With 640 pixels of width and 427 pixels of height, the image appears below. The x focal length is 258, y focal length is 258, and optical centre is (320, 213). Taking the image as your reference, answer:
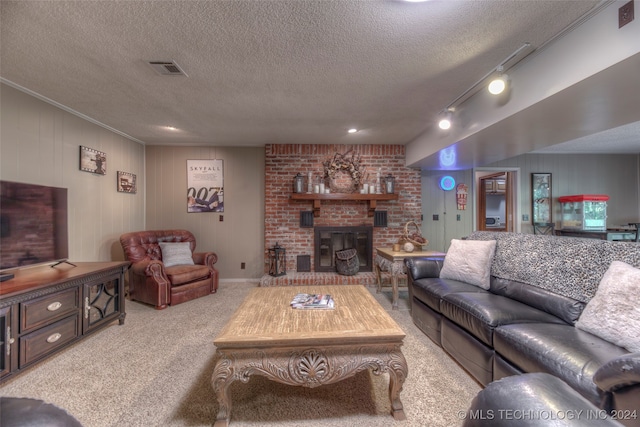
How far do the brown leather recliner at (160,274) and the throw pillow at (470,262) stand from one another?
10.2ft

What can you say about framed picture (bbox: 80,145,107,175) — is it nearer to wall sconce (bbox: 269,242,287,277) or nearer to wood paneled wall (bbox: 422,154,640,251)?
wall sconce (bbox: 269,242,287,277)

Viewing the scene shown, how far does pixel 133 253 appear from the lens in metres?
3.44

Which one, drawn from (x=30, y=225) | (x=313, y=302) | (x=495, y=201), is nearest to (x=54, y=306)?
(x=30, y=225)

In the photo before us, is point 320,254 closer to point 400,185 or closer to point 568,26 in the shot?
point 400,185

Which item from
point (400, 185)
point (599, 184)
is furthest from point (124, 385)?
point (599, 184)

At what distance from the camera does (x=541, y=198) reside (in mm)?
5031

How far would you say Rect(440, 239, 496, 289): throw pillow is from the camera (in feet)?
7.84

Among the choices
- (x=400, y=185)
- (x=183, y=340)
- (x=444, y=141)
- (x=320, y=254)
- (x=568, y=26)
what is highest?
(x=568, y=26)

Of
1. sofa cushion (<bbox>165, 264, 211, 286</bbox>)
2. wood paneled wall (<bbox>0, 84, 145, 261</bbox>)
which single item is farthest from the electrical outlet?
wood paneled wall (<bbox>0, 84, 145, 261</bbox>)

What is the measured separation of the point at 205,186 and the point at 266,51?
123 inches

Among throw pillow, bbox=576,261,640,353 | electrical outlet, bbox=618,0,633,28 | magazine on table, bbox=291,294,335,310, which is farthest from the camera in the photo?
magazine on table, bbox=291,294,335,310

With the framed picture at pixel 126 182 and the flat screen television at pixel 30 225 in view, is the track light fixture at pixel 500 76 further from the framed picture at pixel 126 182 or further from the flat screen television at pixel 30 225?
the framed picture at pixel 126 182

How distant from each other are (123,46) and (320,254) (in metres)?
3.52

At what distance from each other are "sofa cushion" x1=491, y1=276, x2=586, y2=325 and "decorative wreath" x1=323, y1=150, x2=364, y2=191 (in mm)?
2552
